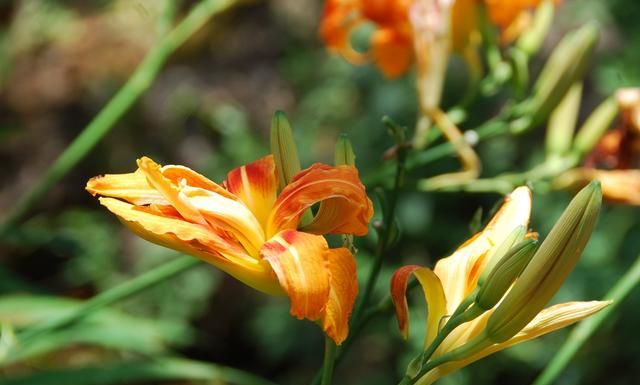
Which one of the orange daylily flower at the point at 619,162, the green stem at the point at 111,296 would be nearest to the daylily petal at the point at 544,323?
the green stem at the point at 111,296

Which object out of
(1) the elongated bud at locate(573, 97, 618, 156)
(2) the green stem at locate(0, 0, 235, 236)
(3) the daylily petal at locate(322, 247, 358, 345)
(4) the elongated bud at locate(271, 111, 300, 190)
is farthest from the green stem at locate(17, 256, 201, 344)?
(1) the elongated bud at locate(573, 97, 618, 156)

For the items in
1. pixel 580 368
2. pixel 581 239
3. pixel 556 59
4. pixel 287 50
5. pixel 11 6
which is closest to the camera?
pixel 581 239

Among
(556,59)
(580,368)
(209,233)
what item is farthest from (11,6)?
(209,233)

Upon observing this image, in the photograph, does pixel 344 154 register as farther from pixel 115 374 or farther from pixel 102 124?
pixel 115 374

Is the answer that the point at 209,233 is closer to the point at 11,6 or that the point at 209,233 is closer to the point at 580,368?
the point at 580,368

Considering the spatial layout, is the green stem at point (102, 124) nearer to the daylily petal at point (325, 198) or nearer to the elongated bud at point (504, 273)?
the daylily petal at point (325, 198)

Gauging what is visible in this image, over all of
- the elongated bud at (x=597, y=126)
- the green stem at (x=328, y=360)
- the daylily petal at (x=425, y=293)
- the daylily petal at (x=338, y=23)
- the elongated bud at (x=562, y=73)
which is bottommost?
the green stem at (x=328, y=360)
